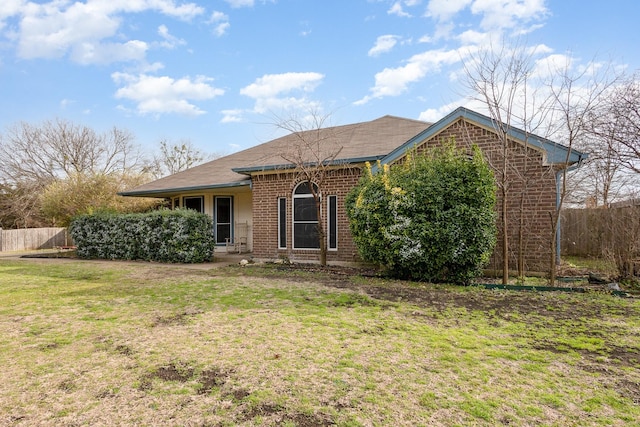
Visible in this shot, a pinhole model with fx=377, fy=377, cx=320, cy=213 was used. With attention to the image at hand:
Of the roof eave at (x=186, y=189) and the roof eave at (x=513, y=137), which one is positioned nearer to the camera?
the roof eave at (x=513, y=137)

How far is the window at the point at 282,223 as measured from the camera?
12414 mm

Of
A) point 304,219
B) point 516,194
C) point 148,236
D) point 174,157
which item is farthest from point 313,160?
point 174,157

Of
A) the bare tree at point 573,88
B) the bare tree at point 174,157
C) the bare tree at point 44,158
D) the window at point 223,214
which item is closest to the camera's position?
the bare tree at point 573,88

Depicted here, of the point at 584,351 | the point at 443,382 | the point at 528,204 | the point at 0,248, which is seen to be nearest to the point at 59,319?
the point at 443,382

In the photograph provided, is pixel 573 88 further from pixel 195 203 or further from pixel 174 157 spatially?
pixel 174 157

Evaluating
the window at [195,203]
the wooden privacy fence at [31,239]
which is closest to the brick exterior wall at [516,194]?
the window at [195,203]

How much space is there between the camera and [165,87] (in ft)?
85.0

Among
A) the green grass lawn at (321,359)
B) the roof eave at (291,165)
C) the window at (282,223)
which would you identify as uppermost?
the roof eave at (291,165)

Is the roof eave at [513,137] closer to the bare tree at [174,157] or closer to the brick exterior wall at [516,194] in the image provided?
the brick exterior wall at [516,194]

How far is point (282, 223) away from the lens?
40.9ft

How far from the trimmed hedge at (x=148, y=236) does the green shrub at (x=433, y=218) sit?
633 cm

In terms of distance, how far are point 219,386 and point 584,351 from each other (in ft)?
12.5

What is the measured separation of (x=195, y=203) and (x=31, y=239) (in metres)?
12.8

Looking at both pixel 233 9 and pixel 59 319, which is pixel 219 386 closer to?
pixel 59 319
